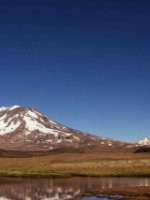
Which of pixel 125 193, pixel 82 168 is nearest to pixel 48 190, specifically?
pixel 125 193

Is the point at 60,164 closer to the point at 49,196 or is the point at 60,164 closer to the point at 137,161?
the point at 137,161

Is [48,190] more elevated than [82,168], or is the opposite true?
[82,168]

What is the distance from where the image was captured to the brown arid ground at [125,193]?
5604 cm

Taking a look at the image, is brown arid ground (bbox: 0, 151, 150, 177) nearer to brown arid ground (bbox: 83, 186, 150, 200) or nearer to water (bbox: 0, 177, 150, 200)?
water (bbox: 0, 177, 150, 200)

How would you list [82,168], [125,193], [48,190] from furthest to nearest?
[82,168] → [48,190] → [125,193]

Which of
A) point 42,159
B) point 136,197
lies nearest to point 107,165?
point 42,159

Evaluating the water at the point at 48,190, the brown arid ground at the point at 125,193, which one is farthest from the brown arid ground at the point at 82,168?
the brown arid ground at the point at 125,193

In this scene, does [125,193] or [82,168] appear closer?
[125,193]

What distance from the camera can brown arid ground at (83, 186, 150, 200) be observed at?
56.0 metres

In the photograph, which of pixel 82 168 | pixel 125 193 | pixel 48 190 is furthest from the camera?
pixel 82 168

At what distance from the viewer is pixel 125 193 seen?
5975 cm

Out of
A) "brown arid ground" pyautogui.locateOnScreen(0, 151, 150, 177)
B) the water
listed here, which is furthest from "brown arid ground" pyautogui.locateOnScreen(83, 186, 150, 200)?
"brown arid ground" pyautogui.locateOnScreen(0, 151, 150, 177)

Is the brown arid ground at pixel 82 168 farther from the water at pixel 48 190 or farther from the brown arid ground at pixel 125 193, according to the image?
the brown arid ground at pixel 125 193

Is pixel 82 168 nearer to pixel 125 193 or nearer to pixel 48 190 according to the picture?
pixel 48 190
